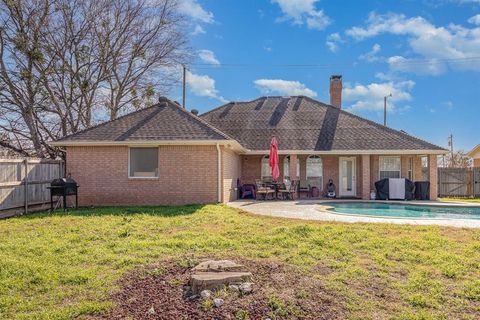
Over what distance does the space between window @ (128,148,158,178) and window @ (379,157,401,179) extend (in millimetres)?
12055

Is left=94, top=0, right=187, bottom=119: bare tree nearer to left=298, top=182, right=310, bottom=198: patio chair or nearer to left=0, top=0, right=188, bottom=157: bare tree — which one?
left=0, top=0, right=188, bottom=157: bare tree

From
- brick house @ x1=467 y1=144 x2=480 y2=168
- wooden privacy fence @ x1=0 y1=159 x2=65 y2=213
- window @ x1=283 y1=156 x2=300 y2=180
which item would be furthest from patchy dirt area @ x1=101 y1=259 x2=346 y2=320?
brick house @ x1=467 y1=144 x2=480 y2=168

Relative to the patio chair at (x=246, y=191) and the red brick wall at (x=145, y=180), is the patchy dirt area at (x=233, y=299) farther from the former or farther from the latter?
the patio chair at (x=246, y=191)

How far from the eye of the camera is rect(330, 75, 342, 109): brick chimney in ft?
83.0

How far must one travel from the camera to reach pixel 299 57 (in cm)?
3028

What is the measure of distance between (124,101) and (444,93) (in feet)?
71.0

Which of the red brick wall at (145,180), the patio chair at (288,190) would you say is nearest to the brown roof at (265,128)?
the red brick wall at (145,180)

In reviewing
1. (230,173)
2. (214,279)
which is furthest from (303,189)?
(214,279)

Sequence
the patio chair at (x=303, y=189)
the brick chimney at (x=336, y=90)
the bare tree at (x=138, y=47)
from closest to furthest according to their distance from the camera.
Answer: the patio chair at (x=303, y=189) → the bare tree at (x=138, y=47) → the brick chimney at (x=336, y=90)

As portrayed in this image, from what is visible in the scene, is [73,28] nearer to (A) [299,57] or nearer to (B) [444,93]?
(A) [299,57]

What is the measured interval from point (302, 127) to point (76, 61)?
13.5m

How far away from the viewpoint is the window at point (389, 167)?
66.5 ft

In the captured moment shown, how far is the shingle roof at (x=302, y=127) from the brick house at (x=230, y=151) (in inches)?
2.1

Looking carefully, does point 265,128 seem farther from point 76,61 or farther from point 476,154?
point 476,154
